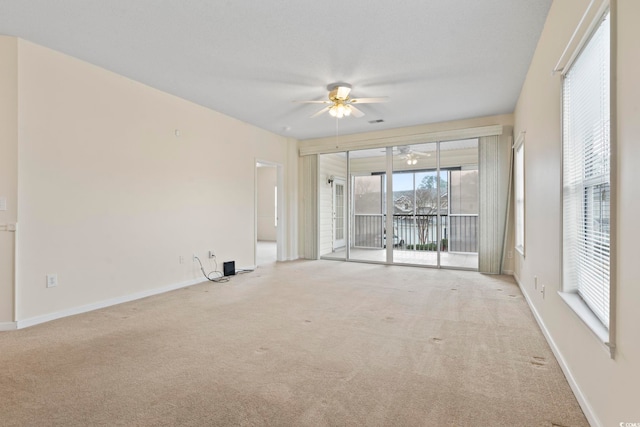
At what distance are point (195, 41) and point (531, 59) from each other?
3584 millimetres

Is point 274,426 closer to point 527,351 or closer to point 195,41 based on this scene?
point 527,351

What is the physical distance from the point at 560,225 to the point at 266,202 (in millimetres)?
10201

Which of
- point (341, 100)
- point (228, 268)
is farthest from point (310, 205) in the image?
point (341, 100)

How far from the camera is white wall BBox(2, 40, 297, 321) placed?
10.7ft

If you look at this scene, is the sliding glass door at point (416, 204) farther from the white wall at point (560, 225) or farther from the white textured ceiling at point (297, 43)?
the white wall at point (560, 225)

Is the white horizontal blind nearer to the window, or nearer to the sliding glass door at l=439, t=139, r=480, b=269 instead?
the window

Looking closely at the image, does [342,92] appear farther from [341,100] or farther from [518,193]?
[518,193]

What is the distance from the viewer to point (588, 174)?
6.56 feet

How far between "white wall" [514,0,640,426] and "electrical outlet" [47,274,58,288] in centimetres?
459

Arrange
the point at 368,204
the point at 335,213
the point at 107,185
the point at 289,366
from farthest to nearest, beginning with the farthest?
1. the point at 335,213
2. the point at 368,204
3. the point at 107,185
4. the point at 289,366

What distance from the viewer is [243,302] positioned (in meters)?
4.02

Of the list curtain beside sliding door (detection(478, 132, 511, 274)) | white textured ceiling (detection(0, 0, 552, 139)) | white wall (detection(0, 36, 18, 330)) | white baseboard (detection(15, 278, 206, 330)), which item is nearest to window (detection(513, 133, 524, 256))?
curtain beside sliding door (detection(478, 132, 511, 274))

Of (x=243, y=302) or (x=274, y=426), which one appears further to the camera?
(x=243, y=302)

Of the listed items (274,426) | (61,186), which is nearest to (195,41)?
(61,186)
